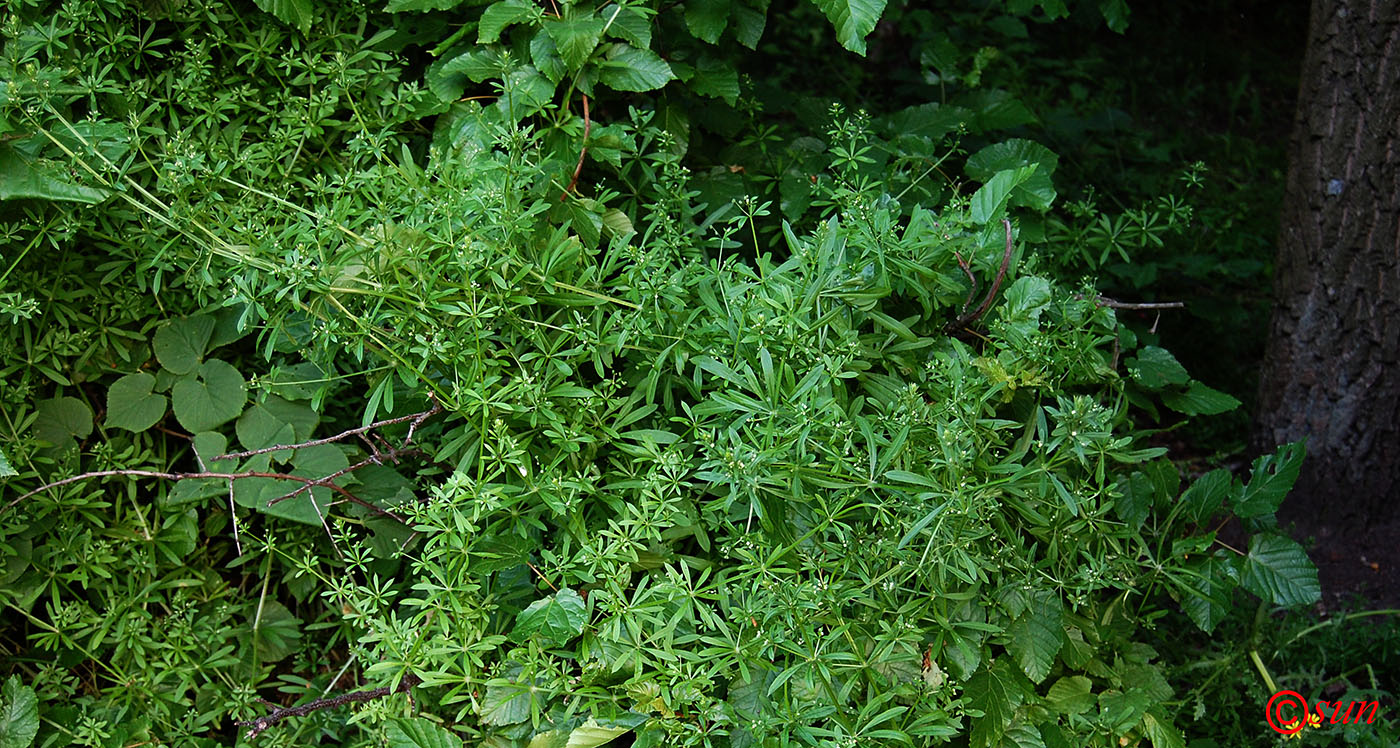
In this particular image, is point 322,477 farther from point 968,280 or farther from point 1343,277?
point 1343,277

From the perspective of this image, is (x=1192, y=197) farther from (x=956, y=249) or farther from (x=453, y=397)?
(x=453, y=397)

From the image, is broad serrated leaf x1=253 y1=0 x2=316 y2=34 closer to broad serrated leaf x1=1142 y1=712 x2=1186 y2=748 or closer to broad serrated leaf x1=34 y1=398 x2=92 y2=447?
broad serrated leaf x1=34 y1=398 x2=92 y2=447

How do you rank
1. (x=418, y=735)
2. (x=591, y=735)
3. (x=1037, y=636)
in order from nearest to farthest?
(x=591, y=735) < (x=418, y=735) < (x=1037, y=636)

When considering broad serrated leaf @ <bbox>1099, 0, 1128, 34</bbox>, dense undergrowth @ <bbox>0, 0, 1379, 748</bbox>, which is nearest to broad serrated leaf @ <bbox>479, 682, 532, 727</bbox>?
dense undergrowth @ <bbox>0, 0, 1379, 748</bbox>

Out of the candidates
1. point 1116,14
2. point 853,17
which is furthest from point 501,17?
point 1116,14

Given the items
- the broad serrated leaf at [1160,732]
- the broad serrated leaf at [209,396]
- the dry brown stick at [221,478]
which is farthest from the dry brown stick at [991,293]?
the broad serrated leaf at [209,396]

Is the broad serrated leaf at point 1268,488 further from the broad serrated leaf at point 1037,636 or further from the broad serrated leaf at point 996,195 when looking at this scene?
the broad serrated leaf at point 996,195
